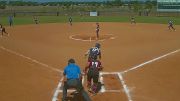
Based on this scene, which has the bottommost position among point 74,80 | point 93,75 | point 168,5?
point 168,5

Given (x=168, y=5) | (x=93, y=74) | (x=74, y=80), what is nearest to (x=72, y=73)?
(x=74, y=80)

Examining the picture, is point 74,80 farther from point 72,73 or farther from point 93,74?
point 93,74

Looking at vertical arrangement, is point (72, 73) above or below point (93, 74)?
above

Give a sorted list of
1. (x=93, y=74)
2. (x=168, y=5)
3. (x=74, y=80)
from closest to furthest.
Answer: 1. (x=74, y=80)
2. (x=93, y=74)
3. (x=168, y=5)

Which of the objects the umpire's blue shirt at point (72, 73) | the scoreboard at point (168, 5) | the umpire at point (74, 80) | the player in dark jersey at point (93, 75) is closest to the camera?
the umpire at point (74, 80)

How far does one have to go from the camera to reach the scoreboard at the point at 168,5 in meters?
98.1

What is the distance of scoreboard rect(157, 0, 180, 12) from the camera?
322ft

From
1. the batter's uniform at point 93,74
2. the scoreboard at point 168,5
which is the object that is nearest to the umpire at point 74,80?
the batter's uniform at point 93,74

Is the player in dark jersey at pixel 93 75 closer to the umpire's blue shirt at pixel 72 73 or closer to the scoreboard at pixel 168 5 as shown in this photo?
the umpire's blue shirt at pixel 72 73

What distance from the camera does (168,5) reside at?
99688 millimetres

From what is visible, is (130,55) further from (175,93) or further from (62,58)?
(175,93)

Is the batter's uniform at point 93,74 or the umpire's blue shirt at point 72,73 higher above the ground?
the umpire's blue shirt at point 72,73

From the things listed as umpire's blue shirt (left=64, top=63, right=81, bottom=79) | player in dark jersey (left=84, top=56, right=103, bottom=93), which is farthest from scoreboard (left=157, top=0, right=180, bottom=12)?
umpire's blue shirt (left=64, top=63, right=81, bottom=79)

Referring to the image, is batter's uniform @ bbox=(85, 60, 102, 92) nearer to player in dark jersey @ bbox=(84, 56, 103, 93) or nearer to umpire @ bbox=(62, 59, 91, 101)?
player in dark jersey @ bbox=(84, 56, 103, 93)
